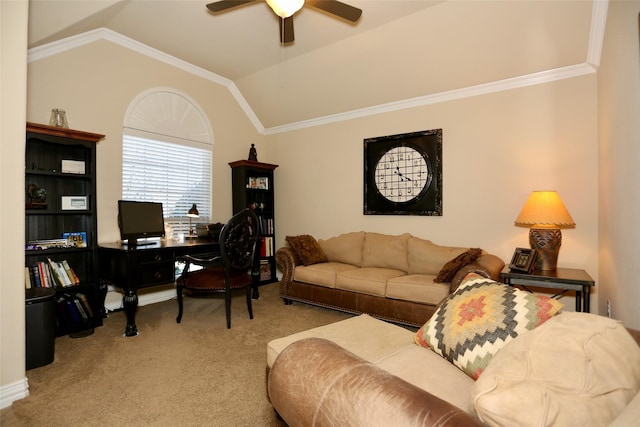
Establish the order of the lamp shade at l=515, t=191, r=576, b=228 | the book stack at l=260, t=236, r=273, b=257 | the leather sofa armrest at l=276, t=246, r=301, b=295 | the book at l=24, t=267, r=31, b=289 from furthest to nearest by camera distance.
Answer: the book stack at l=260, t=236, r=273, b=257
the leather sofa armrest at l=276, t=246, r=301, b=295
the lamp shade at l=515, t=191, r=576, b=228
the book at l=24, t=267, r=31, b=289

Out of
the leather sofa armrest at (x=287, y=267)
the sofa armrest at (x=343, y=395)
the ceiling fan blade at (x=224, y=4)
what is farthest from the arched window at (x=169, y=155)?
the sofa armrest at (x=343, y=395)

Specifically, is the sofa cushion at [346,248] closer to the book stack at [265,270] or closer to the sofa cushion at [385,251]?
the sofa cushion at [385,251]

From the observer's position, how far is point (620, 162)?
86.7 inches

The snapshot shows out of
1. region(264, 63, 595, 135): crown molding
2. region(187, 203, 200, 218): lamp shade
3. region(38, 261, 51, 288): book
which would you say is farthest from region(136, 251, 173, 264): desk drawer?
region(264, 63, 595, 135): crown molding

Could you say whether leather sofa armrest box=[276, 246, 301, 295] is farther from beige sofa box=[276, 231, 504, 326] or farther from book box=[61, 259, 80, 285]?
book box=[61, 259, 80, 285]

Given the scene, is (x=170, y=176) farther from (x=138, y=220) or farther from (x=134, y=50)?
(x=134, y=50)

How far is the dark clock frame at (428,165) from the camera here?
393cm

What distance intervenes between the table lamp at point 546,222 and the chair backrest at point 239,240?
2570 millimetres

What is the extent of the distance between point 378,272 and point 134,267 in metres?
2.41

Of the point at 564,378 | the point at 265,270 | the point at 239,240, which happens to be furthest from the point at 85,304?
the point at 564,378

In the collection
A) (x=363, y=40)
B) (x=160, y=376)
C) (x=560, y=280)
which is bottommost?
(x=160, y=376)

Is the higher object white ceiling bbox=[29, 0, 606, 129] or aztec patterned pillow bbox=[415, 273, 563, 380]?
white ceiling bbox=[29, 0, 606, 129]

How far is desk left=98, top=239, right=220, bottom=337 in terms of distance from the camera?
2.94 meters

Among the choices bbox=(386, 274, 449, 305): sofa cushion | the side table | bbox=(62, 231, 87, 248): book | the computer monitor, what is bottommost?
bbox=(386, 274, 449, 305): sofa cushion
